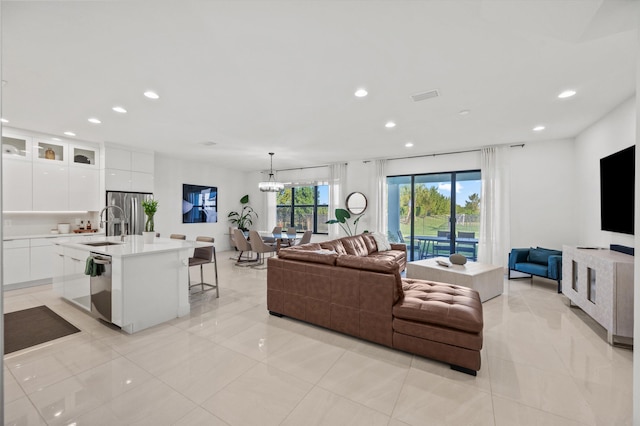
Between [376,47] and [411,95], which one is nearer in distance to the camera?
[376,47]

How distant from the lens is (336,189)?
788 centimetres

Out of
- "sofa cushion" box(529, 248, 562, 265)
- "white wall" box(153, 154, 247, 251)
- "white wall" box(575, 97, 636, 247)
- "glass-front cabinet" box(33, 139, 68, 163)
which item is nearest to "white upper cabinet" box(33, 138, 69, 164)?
"glass-front cabinet" box(33, 139, 68, 163)

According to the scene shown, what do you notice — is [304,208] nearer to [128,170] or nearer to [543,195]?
[128,170]

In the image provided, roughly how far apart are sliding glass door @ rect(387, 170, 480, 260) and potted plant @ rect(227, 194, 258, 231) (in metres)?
4.66

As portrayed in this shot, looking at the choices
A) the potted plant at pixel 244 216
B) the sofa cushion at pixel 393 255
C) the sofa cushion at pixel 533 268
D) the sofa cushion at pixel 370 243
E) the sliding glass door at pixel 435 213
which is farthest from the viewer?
the potted plant at pixel 244 216

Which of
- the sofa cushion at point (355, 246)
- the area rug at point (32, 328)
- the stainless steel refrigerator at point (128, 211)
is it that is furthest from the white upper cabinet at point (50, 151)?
the sofa cushion at point (355, 246)

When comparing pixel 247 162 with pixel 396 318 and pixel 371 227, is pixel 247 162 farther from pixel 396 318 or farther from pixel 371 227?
pixel 396 318

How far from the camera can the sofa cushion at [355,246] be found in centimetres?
525

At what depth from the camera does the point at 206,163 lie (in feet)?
26.6

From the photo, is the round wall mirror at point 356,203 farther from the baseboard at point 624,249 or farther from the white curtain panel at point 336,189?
the baseboard at point 624,249

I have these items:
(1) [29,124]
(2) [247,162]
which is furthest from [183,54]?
(2) [247,162]

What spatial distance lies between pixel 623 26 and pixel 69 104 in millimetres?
5631

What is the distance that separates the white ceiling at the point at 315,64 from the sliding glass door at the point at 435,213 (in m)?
1.88

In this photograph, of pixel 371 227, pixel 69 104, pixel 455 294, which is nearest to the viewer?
pixel 455 294
